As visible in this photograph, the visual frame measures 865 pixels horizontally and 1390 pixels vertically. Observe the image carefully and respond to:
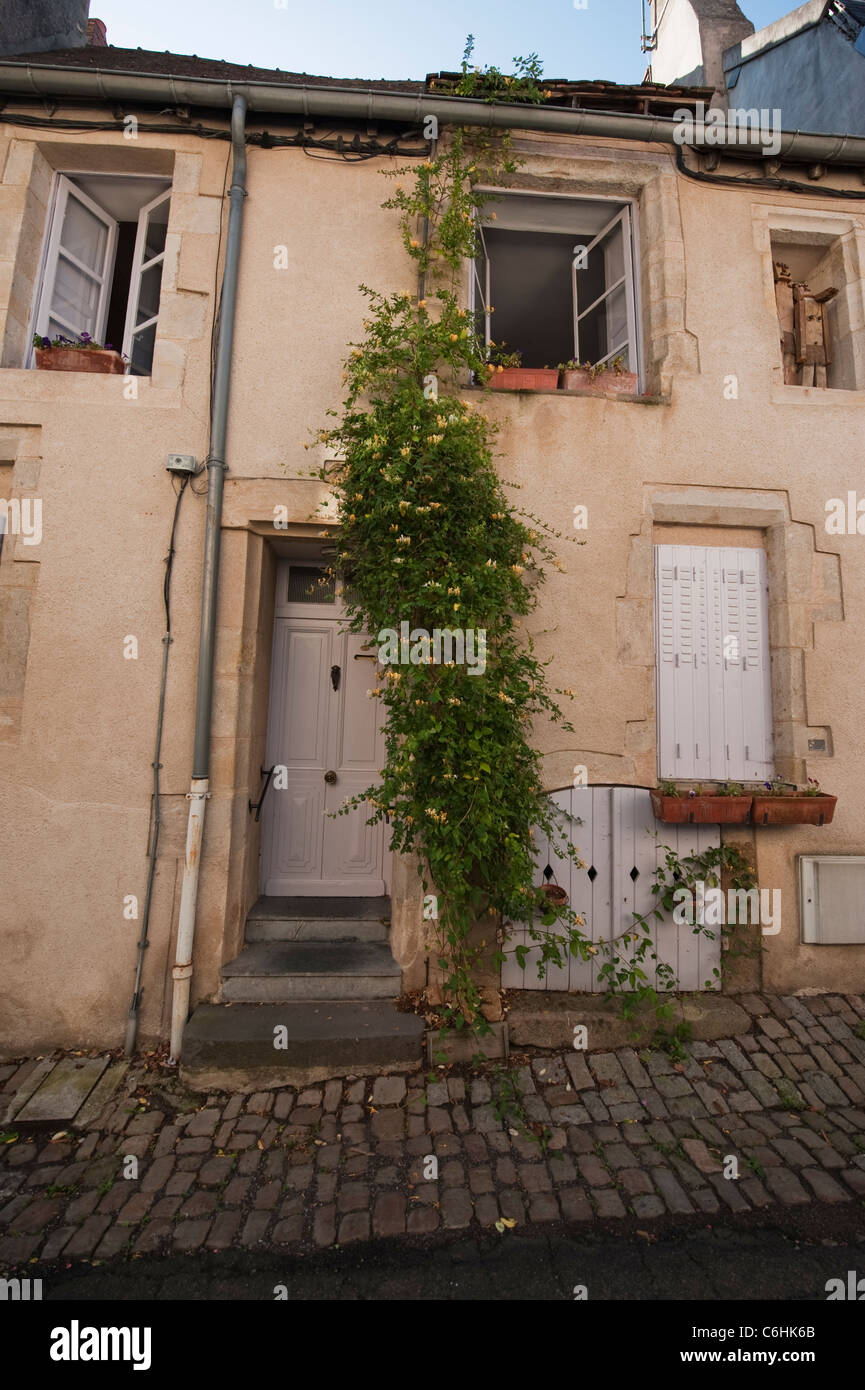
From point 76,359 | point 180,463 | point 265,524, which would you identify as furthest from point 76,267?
point 265,524

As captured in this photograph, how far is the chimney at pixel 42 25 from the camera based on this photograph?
15.0ft

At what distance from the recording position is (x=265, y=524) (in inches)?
155

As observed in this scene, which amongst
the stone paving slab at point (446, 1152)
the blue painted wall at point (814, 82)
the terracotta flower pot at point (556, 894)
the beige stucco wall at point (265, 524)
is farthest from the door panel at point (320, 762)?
the blue painted wall at point (814, 82)

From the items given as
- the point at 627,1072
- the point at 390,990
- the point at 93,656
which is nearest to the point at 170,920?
the point at 390,990

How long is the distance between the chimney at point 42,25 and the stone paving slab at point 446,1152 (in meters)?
7.30

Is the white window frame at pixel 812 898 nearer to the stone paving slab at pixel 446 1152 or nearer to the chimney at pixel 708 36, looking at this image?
the stone paving slab at pixel 446 1152

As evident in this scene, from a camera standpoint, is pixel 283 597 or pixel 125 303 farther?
pixel 125 303

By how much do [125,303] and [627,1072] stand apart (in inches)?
258

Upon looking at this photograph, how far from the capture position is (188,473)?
3.83 metres

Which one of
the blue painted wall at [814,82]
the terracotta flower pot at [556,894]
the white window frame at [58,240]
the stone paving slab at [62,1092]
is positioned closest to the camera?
the stone paving slab at [62,1092]

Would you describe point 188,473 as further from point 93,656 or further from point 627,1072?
point 627,1072

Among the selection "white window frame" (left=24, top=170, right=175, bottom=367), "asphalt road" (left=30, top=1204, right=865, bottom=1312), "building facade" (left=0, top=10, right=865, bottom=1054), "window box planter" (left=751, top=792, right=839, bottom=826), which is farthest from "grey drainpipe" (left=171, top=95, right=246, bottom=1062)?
"window box planter" (left=751, top=792, right=839, bottom=826)

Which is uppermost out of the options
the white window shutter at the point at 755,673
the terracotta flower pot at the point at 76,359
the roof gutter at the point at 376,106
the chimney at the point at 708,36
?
the chimney at the point at 708,36

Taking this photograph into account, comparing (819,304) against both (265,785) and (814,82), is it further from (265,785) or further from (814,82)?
(265,785)
